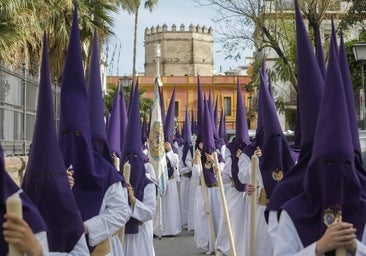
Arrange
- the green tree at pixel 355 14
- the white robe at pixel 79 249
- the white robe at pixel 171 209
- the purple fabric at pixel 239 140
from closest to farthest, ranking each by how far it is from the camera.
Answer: the white robe at pixel 79 249, the purple fabric at pixel 239 140, the white robe at pixel 171 209, the green tree at pixel 355 14

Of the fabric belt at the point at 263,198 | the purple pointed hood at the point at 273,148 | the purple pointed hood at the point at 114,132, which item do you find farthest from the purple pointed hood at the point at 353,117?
the fabric belt at the point at 263,198

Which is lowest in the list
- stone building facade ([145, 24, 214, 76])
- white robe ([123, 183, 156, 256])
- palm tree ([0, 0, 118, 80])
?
white robe ([123, 183, 156, 256])

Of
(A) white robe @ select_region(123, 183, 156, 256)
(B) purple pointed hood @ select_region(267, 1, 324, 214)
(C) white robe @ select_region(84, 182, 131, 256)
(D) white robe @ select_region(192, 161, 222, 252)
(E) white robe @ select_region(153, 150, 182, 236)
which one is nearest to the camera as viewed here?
(B) purple pointed hood @ select_region(267, 1, 324, 214)

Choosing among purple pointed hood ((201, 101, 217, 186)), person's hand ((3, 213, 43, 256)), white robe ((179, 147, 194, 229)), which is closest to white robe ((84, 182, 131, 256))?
person's hand ((3, 213, 43, 256))

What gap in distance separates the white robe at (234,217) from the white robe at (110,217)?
15.4 ft

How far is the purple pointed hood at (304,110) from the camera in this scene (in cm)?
461

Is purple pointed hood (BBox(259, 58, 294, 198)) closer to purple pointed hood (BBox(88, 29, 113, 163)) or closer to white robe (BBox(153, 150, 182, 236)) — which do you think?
purple pointed hood (BBox(88, 29, 113, 163))

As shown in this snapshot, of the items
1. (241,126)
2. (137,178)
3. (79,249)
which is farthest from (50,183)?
(241,126)

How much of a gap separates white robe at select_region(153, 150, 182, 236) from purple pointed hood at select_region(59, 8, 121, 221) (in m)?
9.06

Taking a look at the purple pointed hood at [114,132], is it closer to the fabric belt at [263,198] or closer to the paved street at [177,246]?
the fabric belt at [263,198]

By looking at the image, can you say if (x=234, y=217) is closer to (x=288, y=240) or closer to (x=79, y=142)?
(x=79, y=142)

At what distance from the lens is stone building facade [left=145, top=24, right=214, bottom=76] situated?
90500 mm

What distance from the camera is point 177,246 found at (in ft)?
44.7

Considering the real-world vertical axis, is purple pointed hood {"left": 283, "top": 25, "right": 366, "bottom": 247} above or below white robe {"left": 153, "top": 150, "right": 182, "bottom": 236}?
above
